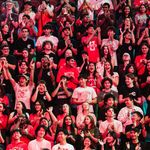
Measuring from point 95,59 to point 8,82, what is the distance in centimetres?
204

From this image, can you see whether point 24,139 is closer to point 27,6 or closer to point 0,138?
point 0,138

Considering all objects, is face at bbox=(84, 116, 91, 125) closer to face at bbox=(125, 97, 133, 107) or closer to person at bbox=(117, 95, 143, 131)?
person at bbox=(117, 95, 143, 131)

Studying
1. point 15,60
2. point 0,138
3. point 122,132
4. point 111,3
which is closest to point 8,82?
point 15,60

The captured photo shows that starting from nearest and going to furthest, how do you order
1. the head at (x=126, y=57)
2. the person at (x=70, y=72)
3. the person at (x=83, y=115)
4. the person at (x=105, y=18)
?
the person at (x=83, y=115), the person at (x=70, y=72), the head at (x=126, y=57), the person at (x=105, y=18)

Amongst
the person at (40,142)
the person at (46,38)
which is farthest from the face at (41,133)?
the person at (46,38)

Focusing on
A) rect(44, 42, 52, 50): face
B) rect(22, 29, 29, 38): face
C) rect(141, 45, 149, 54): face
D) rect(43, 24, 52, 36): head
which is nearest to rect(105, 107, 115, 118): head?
rect(141, 45, 149, 54): face

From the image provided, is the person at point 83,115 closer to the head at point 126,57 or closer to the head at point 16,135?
the head at point 16,135

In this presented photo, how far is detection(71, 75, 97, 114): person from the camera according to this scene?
47.1 ft

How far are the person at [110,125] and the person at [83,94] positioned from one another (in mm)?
714

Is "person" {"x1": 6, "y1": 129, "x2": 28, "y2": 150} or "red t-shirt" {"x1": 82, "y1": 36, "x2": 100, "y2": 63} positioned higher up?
"red t-shirt" {"x1": 82, "y1": 36, "x2": 100, "y2": 63}

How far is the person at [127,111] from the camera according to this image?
13898mm

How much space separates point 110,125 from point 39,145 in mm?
1427

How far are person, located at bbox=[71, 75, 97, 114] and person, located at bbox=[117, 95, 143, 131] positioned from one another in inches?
25.6

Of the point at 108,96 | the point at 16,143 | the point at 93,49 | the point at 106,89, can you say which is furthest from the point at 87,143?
the point at 93,49
